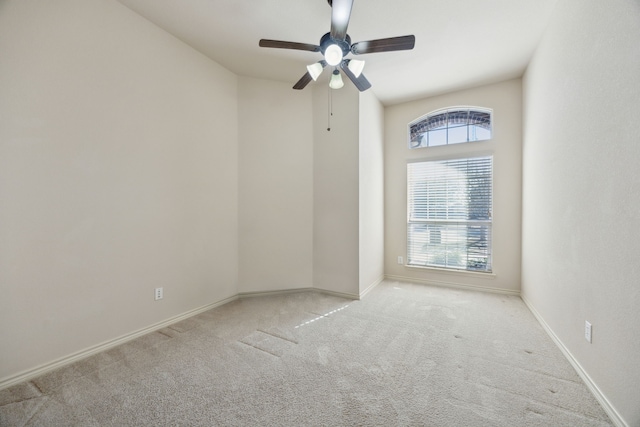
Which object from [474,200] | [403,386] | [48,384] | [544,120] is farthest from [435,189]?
[48,384]

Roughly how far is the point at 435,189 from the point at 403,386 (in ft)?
10.1

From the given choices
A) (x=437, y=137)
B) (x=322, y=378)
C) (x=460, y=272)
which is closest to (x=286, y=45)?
(x=322, y=378)

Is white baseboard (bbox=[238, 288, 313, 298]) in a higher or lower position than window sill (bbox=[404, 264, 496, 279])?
lower

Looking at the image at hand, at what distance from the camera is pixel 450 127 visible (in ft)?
12.8

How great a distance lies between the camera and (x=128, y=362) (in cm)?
195

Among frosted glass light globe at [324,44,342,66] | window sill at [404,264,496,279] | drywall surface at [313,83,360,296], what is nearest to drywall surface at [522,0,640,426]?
window sill at [404,264,496,279]

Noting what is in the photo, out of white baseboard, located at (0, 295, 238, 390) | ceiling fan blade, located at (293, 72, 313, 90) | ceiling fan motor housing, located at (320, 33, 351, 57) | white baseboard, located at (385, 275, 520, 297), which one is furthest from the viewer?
white baseboard, located at (385, 275, 520, 297)

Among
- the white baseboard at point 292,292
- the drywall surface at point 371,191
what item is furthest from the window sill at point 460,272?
the white baseboard at point 292,292

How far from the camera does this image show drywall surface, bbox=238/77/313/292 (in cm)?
346

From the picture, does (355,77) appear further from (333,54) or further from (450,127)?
(450,127)

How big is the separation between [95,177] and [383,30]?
115 inches

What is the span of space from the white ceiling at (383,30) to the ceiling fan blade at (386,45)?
50 centimetres

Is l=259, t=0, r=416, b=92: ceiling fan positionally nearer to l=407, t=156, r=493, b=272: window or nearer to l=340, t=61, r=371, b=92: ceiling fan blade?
Answer: l=340, t=61, r=371, b=92: ceiling fan blade

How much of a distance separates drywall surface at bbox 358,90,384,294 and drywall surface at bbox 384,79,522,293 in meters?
0.36
